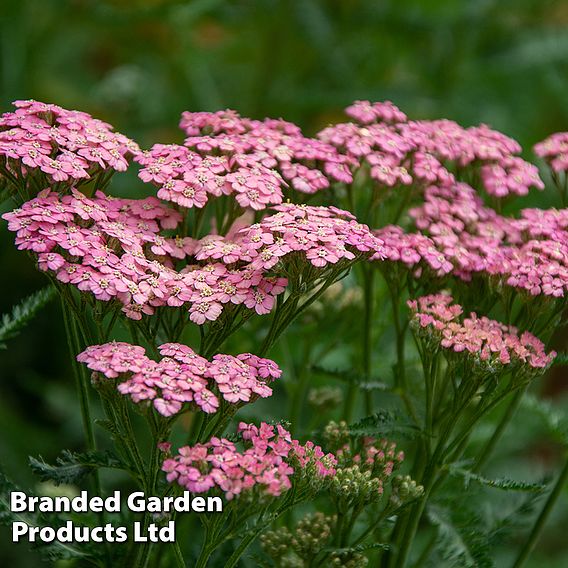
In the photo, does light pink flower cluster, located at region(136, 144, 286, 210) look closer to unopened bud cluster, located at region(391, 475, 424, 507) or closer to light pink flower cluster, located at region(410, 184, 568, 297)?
light pink flower cluster, located at region(410, 184, 568, 297)

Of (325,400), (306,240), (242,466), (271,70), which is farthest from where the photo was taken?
(271,70)

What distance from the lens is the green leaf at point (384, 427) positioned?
4.11ft

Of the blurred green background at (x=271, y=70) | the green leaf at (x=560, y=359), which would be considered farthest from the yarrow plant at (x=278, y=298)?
the blurred green background at (x=271, y=70)

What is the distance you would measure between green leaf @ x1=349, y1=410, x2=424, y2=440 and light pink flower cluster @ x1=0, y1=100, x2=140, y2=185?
0.47 meters

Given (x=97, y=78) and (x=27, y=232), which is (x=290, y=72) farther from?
(x=27, y=232)

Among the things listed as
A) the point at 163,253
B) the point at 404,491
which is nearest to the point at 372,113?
the point at 163,253

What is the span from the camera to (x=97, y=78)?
3918 millimetres

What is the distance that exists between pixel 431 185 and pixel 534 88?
2.04m

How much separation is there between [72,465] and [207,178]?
41 centimetres

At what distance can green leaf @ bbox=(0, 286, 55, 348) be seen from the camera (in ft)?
4.22

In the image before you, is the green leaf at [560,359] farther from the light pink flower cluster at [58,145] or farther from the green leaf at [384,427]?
the light pink flower cluster at [58,145]

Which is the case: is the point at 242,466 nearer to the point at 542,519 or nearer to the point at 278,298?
the point at 278,298

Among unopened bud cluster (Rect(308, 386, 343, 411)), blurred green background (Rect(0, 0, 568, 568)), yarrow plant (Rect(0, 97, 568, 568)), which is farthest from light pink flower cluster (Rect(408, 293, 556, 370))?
blurred green background (Rect(0, 0, 568, 568))

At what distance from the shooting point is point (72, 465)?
117cm
